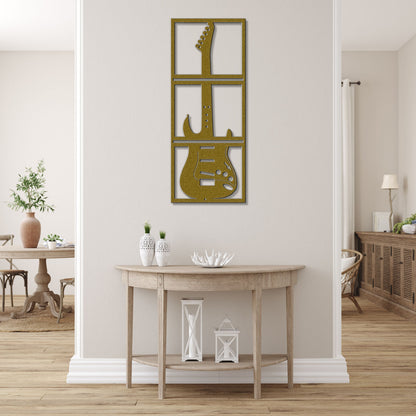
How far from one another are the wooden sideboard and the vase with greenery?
3.27 meters

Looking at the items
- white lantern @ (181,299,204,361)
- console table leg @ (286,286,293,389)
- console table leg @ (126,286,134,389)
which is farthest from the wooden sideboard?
console table leg @ (126,286,134,389)

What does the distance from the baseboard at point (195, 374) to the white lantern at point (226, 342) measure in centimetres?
23

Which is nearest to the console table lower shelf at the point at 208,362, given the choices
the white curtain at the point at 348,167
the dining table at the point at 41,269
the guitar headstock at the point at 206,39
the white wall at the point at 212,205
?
the white wall at the point at 212,205

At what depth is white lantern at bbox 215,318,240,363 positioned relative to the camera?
138 inches

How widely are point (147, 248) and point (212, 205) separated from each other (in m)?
0.52

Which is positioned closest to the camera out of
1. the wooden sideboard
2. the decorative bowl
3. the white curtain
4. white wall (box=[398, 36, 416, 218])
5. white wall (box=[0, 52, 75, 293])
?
the decorative bowl

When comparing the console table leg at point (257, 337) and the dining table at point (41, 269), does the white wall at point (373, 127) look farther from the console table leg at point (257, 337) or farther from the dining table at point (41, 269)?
the console table leg at point (257, 337)

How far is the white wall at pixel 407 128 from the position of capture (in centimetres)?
725

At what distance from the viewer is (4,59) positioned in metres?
7.84

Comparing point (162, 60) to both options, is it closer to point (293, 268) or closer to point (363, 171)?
point (293, 268)

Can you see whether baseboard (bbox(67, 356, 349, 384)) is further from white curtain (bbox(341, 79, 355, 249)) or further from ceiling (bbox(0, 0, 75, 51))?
ceiling (bbox(0, 0, 75, 51))

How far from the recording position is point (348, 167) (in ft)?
25.3

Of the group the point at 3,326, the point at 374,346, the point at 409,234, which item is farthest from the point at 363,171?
the point at 3,326

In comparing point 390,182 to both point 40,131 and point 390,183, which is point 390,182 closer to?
point 390,183
